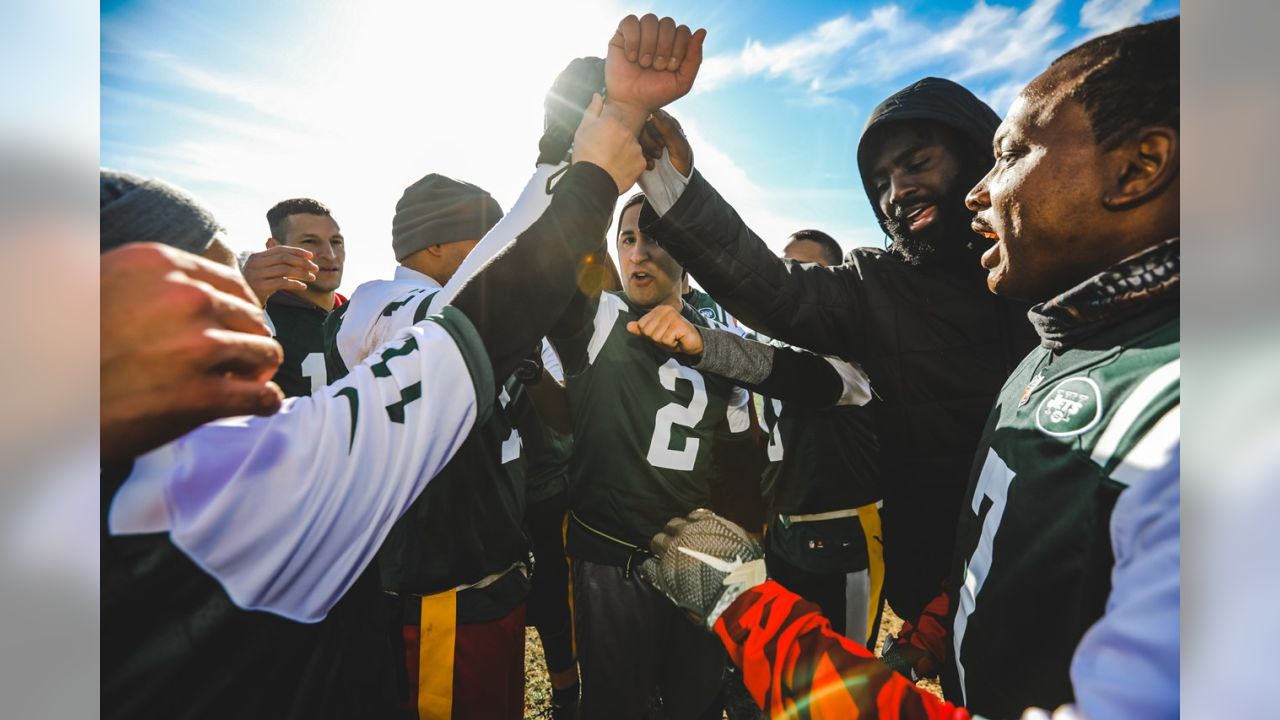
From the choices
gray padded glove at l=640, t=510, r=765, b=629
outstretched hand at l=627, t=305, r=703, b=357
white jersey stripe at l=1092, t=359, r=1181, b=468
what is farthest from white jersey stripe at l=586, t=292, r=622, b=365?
white jersey stripe at l=1092, t=359, r=1181, b=468

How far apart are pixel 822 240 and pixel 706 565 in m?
4.63

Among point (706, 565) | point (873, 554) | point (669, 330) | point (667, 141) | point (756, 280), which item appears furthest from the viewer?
point (873, 554)

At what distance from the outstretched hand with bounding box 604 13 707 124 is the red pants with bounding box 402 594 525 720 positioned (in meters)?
2.05

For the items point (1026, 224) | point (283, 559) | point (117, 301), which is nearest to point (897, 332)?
point (1026, 224)

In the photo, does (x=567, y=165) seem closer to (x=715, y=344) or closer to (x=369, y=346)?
(x=715, y=344)

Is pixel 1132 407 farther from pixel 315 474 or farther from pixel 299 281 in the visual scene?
pixel 299 281

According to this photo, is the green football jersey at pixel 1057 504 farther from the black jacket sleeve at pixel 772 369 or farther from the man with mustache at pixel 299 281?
the man with mustache at pixel 299 281

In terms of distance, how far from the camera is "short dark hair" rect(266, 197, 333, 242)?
3607mm

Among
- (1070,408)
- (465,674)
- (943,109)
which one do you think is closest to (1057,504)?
(1070,408)

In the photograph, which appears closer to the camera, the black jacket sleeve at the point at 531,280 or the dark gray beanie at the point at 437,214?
the black jacket sleeve at the point at 531,280

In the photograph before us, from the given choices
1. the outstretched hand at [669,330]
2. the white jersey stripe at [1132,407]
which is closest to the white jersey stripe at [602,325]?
the outstretched hand at [669,330]

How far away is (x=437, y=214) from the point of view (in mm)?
2533

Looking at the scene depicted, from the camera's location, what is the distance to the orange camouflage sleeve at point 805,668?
0.81m

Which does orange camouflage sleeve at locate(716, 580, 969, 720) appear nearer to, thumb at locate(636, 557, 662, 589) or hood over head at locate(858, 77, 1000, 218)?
thumb at locate(636, 557, 662, 589)
